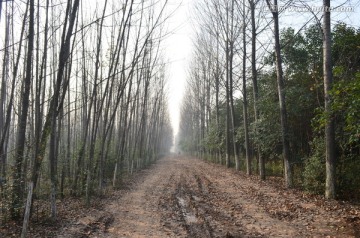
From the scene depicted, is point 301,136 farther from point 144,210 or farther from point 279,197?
point 144,210

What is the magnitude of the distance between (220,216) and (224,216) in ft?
0.35

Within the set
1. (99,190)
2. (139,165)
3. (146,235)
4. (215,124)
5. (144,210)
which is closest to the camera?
(146,235)

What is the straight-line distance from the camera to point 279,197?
1060 cm

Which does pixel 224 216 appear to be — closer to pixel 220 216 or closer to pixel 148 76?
pixel 220 216

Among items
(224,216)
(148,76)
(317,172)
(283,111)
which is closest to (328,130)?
(317,172)

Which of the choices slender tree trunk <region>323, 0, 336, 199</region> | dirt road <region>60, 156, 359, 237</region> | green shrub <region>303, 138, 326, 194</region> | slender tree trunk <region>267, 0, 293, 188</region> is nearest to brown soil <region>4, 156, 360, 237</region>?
dirt road <region>60, 156, 359, 237</region>

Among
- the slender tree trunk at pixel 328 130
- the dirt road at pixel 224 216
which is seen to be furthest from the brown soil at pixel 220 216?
the slender tree trunk at pixel 328 130

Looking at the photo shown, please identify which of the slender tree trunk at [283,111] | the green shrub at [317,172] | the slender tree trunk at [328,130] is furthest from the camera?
the slender tree trunk at [283,111]

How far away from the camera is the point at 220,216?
8.23m

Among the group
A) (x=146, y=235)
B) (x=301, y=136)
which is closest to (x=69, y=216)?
(x=146, y=235)

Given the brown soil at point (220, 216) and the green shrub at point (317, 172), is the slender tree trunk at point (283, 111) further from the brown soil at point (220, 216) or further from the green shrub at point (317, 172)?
the green shrub at point (317, 172)

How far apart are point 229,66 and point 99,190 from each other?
13.6 meters

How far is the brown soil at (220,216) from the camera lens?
22.4 feet

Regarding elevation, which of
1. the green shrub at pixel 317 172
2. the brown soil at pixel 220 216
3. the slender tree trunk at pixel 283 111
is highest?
the slender tree trunk at pixel 283 111
